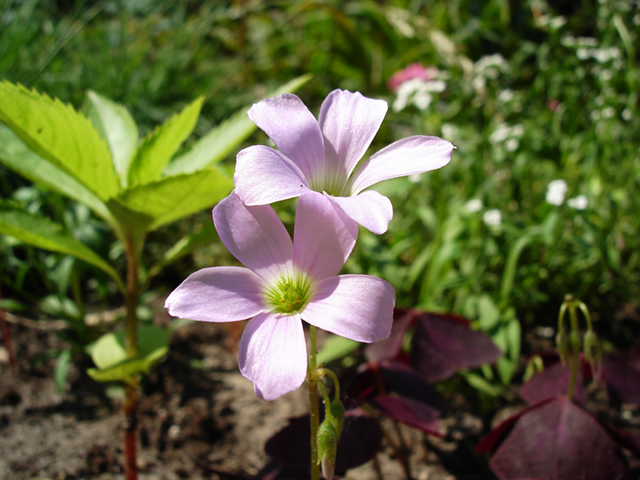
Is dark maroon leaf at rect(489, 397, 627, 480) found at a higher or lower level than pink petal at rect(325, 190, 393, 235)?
lower

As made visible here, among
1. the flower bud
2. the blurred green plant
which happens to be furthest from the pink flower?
the flower bud

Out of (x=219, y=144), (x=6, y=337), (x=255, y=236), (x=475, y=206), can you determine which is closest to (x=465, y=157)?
(x=475, y=206)

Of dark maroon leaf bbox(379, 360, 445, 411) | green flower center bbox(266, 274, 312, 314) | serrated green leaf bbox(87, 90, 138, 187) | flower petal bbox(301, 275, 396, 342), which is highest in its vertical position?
serrated green leaf bbox(87, 90, 138, 187)

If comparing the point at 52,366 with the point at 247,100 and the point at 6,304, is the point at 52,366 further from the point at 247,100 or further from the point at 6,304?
the point at 247,100

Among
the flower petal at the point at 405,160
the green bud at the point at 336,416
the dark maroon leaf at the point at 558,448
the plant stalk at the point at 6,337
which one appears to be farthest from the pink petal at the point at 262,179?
the plant stalk at the point at 6,337

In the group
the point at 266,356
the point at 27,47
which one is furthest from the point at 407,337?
the point at 27,47

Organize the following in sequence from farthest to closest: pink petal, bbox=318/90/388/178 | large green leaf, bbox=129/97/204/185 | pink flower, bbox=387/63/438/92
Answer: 1. pink flower, bbox=387/63/438/92
2. large green leaf, bbox=129/97/204/185
3. pink petal, bbox=318/90/388/178

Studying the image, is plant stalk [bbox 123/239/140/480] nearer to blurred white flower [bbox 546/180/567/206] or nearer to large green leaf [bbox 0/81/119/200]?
large green leaf [bbox 0/81/119/200]
